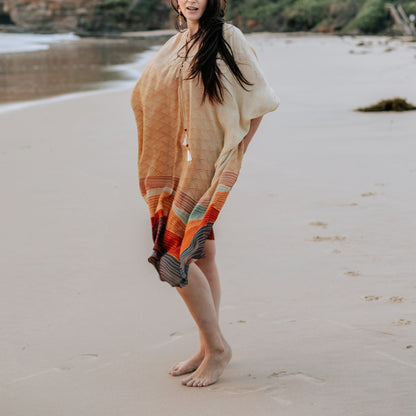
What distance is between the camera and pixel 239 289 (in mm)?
3174

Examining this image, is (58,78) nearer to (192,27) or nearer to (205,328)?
(192,27)

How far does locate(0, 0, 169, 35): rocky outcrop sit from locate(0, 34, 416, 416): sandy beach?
1823 inches

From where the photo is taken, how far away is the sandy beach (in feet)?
7.53

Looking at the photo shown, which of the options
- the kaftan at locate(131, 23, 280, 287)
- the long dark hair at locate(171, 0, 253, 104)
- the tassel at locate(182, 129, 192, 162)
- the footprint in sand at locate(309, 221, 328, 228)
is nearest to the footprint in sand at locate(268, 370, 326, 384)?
the kaftan at locate(131, 23, 280, 287)

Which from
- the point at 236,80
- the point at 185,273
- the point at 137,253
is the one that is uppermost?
the point at 236,80

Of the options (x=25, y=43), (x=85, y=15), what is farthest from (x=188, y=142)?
(x=85, y=15)

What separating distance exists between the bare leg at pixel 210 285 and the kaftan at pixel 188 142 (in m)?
0.16

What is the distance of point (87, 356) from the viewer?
261 cm

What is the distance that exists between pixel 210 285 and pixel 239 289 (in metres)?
0.75

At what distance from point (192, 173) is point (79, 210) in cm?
241

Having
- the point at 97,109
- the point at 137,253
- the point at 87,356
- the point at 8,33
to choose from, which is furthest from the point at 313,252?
the point at 8,33

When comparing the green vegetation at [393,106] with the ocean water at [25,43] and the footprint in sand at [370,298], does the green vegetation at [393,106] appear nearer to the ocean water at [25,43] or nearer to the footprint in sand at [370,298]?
the footprint in sand at [370,298]

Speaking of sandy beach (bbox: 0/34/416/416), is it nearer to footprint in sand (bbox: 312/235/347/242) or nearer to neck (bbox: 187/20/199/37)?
footprint in sand (bbox: 312/235/347/242)

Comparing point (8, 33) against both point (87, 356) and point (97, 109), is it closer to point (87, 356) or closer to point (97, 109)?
point (97, 109)
